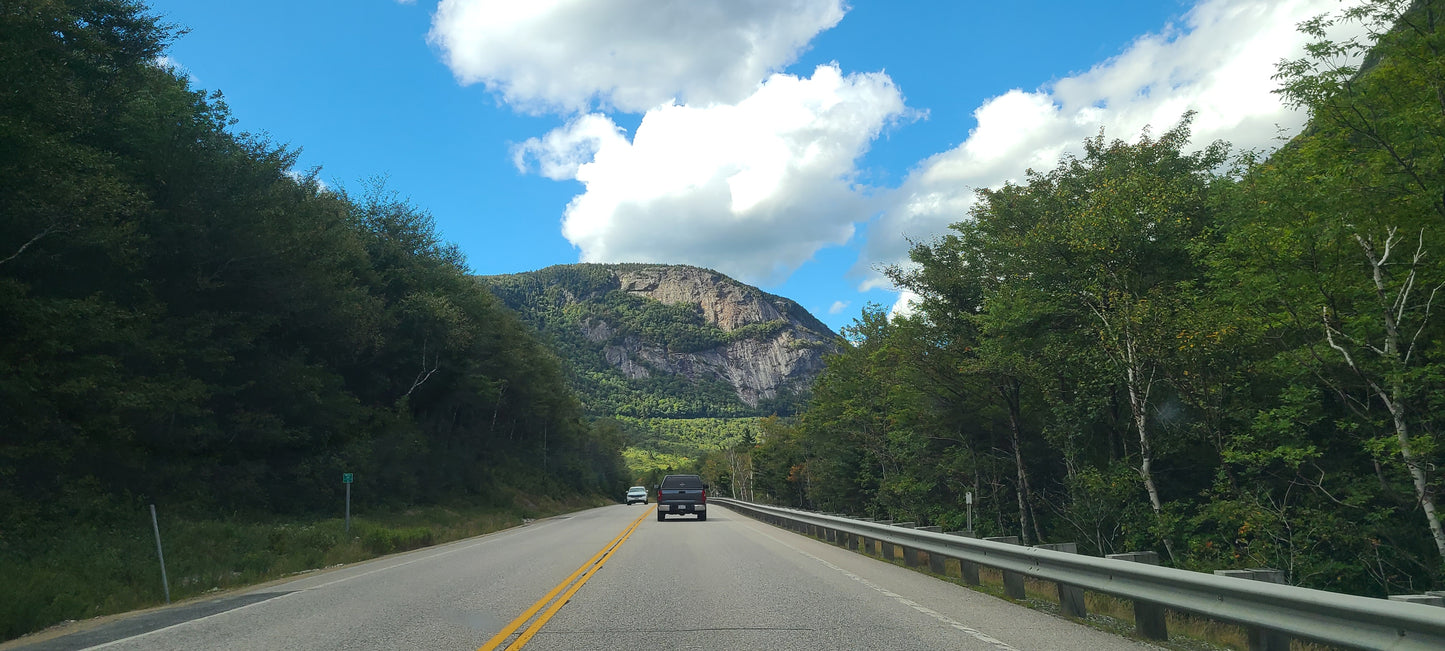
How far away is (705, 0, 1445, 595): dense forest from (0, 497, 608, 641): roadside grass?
19.4m

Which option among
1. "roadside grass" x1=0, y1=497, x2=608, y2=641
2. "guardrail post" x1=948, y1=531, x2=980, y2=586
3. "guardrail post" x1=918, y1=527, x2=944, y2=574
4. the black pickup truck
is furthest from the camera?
the black pickup truck

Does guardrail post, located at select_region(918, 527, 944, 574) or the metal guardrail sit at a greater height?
the metal guardrail

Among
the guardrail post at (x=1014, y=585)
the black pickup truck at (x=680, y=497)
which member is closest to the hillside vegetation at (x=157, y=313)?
the guardrail post at (x=1014, y=585)

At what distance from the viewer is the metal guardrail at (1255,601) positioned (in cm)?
409

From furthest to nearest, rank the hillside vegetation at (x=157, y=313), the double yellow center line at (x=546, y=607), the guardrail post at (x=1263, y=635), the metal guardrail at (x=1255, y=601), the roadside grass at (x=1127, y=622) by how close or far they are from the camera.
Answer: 1. the hillside vegetation at (x=157, y=313)
2. the roadside grass at (x=1127, y=622)
3. the double yellow center line at (x=546, y=607)
4. the guardrail post at (x=1263, y=635)
5. the metal guardrail at (x=1255, y=601)

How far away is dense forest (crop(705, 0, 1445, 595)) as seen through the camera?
51.1 feet

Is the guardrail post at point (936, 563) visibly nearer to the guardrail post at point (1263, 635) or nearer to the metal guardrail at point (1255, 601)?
the metal guardrail at point (1255, 601)

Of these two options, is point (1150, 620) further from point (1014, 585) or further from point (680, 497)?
point (680, 497)

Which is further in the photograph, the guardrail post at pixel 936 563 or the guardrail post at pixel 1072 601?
the guardrail post at pixel 936 563

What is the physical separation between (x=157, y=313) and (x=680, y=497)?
19.7 metres

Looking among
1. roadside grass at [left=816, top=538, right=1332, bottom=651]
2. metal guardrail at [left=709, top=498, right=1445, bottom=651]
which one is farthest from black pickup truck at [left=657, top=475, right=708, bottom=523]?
metal guardrail at [left=709, top=498, right=1445, bottom=651]

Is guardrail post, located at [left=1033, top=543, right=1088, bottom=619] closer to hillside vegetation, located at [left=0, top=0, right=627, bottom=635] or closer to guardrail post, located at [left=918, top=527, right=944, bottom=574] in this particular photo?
guardrail post, located at [left=918, top=527, right=944, bottom=574]

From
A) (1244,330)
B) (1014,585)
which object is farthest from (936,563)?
(1244,330)

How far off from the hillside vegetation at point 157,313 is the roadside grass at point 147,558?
112 millimetres
